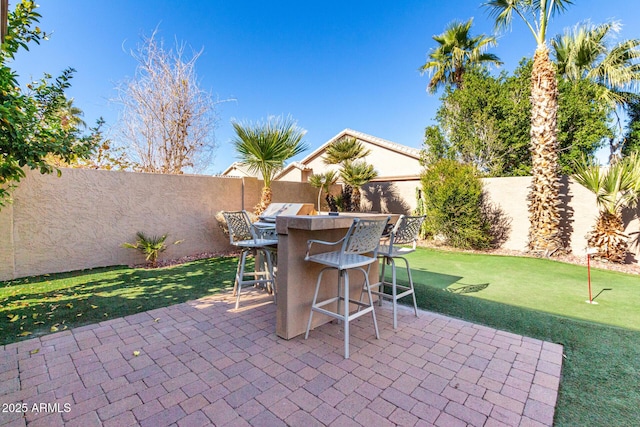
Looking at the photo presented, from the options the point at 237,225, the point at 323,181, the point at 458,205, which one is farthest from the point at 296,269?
the point at 323,181

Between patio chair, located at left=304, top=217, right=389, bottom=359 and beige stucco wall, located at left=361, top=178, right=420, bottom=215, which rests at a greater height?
beige stucco wall, located at left=361, top=178, right=420, bottom=215

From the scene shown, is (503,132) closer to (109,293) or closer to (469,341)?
(469,341)

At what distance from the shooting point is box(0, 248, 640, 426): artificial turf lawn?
205 centimetres

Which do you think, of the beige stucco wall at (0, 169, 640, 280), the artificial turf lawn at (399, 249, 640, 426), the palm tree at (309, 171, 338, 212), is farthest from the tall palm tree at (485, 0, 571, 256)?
the palm tree at (309, 171, 338, 212)

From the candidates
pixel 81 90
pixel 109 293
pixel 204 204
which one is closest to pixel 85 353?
pixel 109 293

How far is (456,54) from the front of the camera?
11617mm


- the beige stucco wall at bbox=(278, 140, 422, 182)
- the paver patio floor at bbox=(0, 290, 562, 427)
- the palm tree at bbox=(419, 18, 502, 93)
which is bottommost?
the paver patio floor at bbox=(0, 290, 562, 427)

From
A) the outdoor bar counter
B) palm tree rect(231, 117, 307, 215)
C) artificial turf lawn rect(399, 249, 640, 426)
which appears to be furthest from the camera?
palm tree rect(231, 117, 307, 215)

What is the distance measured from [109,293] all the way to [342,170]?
24.9ft

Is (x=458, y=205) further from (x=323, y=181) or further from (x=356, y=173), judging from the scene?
(x=323, y=181)

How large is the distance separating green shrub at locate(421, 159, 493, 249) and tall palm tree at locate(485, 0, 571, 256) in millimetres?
1163

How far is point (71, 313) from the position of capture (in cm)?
335

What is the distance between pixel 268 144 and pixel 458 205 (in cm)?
529

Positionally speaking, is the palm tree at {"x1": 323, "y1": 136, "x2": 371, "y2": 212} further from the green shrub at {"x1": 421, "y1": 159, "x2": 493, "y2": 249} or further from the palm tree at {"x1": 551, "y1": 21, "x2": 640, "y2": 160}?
the palm tree at {"x1": 551, "y1": 21, "x2": 640, "y2": 160}
